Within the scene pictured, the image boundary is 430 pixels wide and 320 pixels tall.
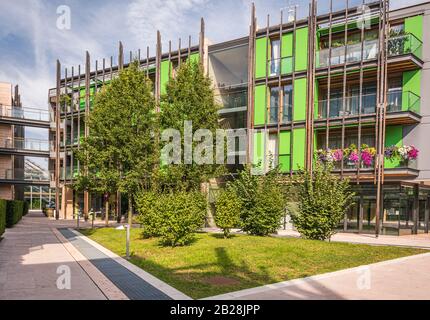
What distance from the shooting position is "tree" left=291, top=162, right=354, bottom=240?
51.0 ft

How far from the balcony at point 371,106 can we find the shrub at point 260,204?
9.33 meters

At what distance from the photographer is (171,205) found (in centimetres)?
1377

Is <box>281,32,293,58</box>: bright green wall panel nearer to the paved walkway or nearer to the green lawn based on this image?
the green lawn

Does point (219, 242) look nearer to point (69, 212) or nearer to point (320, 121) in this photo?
point (320, 121)

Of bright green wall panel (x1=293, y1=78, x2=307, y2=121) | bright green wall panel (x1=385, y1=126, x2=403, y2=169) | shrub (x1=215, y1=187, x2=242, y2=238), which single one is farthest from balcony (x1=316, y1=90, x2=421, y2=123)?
shrub (x1=215, y1=187, x2=242, y2=238)

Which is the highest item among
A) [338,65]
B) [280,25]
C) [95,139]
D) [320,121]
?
[280,25]

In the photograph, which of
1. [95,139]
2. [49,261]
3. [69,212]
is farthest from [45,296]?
[69,212]

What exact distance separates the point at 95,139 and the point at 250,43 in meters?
14.0

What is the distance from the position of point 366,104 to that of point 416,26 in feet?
18.8

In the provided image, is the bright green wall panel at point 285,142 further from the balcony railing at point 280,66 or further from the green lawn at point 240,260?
the green lawn at point 240,260

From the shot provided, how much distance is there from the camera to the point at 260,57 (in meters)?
27.6

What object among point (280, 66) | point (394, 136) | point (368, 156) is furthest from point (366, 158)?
point (280, 66)

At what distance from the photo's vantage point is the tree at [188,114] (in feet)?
69.8

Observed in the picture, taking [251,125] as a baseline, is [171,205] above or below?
below
